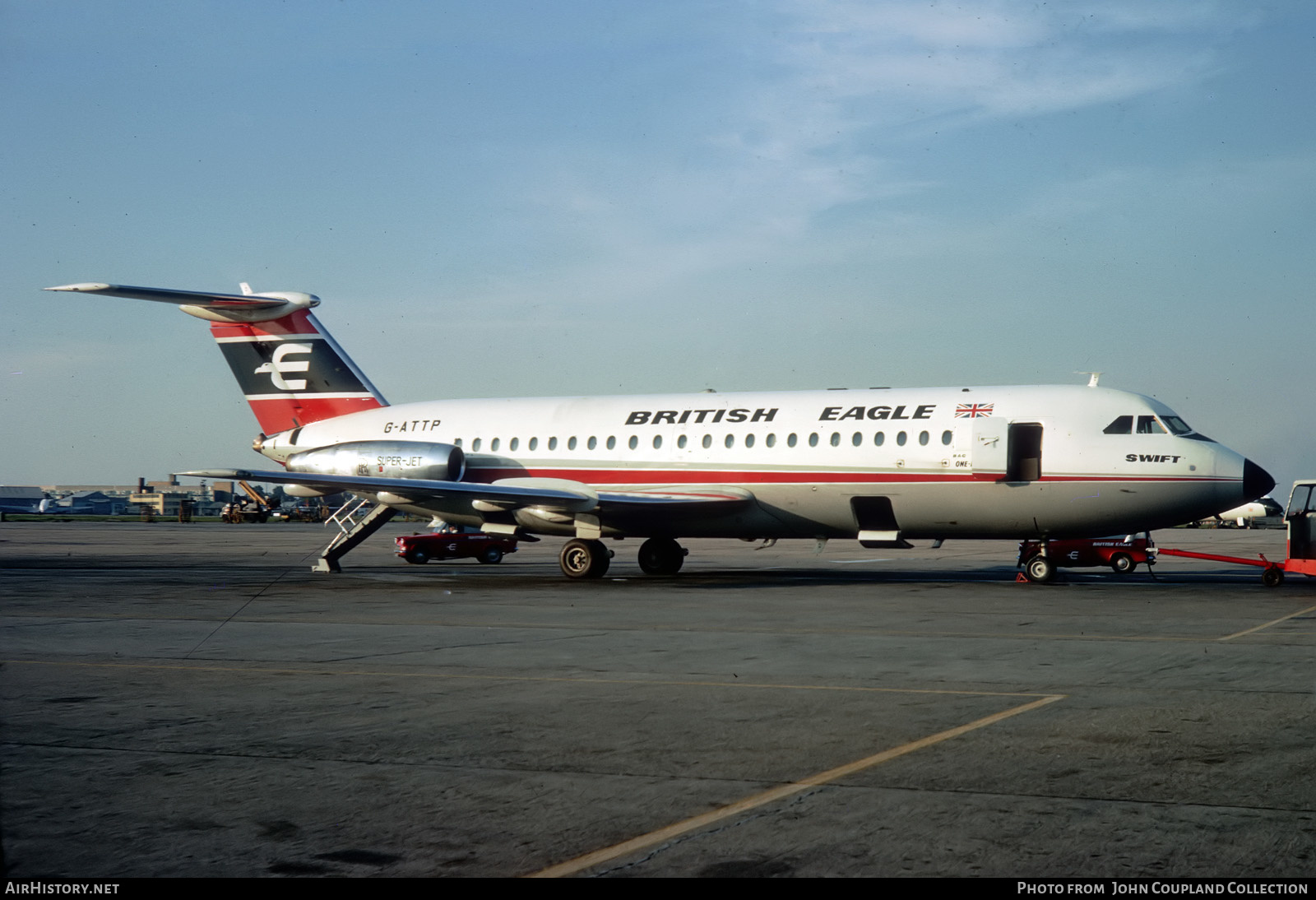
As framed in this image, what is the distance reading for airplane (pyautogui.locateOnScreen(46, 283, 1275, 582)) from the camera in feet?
76.7

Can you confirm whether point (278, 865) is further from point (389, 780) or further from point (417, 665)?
point (417, 665)

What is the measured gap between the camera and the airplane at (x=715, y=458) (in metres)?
23.4

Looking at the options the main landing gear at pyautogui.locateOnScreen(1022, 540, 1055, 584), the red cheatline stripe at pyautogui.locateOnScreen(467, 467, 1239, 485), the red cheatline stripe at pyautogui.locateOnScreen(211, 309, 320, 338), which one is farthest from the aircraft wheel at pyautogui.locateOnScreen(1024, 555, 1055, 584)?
the red cheatline stripe at pyautogui.locateOnScreen(211, 309, 320, 338)

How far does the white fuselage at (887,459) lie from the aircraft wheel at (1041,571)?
1283 mm

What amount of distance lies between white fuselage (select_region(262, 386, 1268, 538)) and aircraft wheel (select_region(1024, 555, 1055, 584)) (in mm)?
1283

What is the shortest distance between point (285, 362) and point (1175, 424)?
22.2 metres

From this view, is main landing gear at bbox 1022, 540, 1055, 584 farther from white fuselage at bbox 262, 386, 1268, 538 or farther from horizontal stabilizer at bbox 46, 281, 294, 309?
horizontal stabilizer at bbox 46, 281, 294, 309

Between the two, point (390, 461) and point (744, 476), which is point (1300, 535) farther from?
point (390, 461)

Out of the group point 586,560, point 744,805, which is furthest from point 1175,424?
point 744,805

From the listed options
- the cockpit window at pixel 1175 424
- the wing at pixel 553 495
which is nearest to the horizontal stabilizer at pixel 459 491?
the wing at pixel 553 495

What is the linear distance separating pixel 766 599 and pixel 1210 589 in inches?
374

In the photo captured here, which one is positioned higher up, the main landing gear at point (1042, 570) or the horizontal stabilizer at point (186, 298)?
the horizontal stabilizer at point (186, 298)

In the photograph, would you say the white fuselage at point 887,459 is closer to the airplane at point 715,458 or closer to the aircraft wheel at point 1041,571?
the airplane at point 715,458

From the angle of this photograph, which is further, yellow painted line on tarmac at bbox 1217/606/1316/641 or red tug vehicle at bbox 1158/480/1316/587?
red tug vehicle at bbox 1158/480/1316/587
